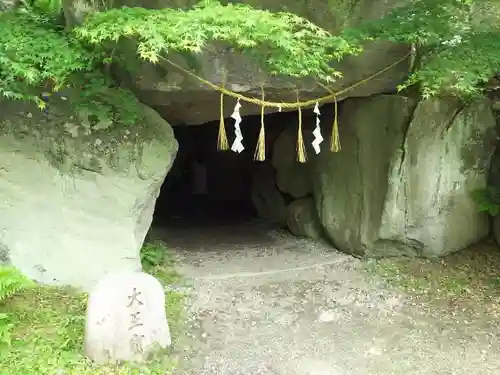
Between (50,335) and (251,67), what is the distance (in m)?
3.68

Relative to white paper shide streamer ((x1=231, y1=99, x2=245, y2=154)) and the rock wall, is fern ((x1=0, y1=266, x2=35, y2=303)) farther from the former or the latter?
the rock wall

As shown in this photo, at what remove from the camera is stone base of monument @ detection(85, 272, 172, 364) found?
449 centimetres

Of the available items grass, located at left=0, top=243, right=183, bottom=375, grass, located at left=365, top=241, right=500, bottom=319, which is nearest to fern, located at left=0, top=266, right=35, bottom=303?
grass, located at left=0, top=243, right=183, bottom=375

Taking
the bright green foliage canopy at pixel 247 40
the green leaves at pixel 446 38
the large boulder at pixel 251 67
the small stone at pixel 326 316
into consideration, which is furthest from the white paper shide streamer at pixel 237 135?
the small stone at pixel 326 316

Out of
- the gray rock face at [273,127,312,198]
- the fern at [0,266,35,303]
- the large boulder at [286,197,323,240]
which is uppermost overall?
the gray rock face at [273,127,312,198]

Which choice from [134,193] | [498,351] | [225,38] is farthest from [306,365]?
[225,38]

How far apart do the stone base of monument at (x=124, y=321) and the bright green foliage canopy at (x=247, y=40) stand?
6.97 ft

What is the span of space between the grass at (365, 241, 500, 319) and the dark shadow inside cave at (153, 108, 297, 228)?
170 inches

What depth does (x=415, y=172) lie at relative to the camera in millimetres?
6973

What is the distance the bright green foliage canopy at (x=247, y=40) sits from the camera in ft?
A: 14.9

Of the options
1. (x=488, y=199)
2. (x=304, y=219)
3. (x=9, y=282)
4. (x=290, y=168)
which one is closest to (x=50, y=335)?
(x=9, y=282)

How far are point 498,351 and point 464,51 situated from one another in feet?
10.8

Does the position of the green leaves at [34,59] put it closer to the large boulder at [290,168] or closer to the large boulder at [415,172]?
the large boulder at [415,172]

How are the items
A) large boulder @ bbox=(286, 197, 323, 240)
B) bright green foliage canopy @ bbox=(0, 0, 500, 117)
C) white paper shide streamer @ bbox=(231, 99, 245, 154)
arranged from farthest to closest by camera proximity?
1. large boulder @ bbox=(286, 197, 323, 240)
2. white paper shide streamer @ bbox=(231, 99, 245, 154)
3. bright green foliage canopy @ bbox=(0, 0, 500, 117)
